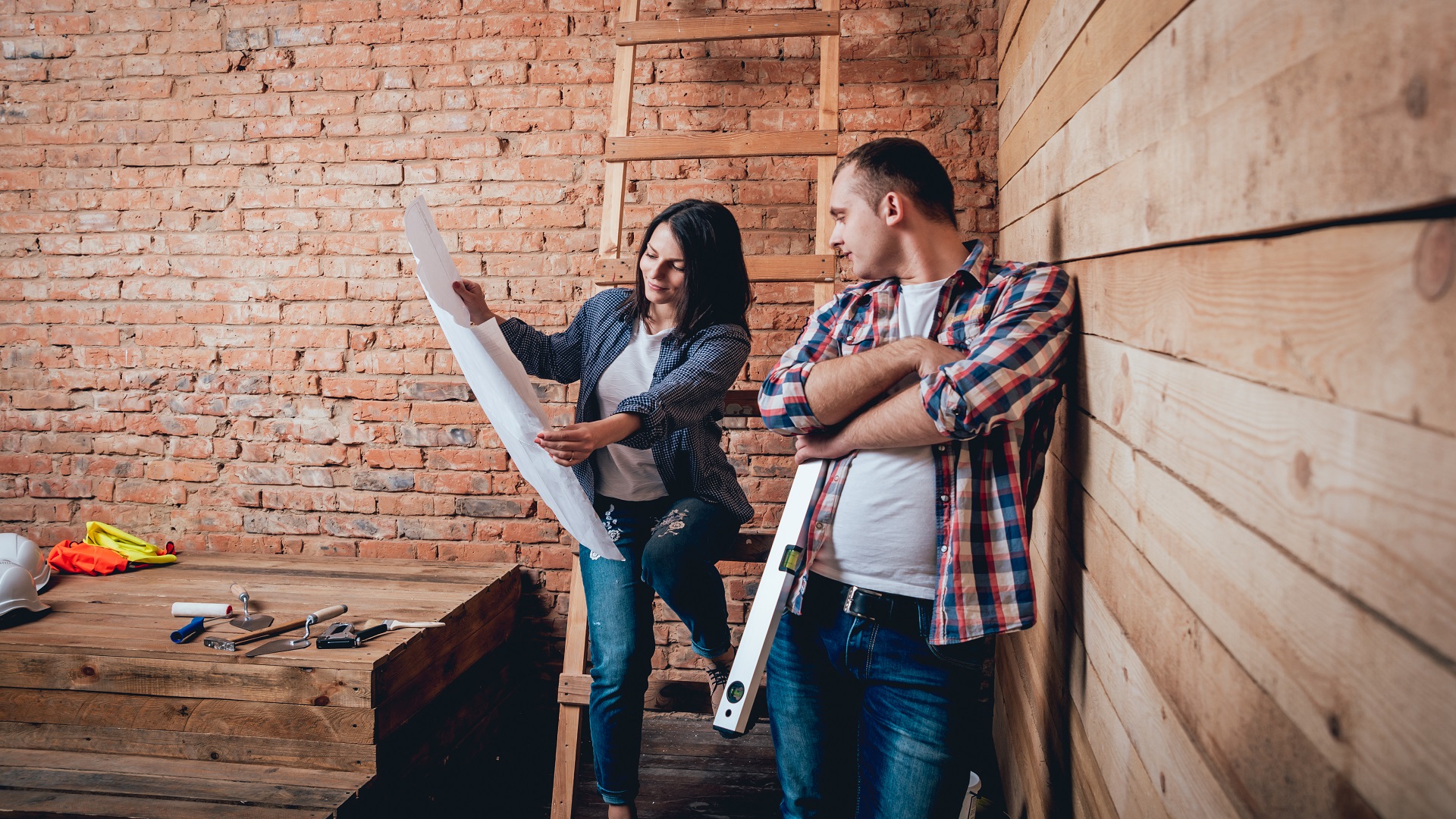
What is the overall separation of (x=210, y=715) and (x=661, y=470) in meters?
1.25

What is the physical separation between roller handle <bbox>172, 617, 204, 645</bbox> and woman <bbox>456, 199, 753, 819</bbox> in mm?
1038

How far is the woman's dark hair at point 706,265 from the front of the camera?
5.78ft

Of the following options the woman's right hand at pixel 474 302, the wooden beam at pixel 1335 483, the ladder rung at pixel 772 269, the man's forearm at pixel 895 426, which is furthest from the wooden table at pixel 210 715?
the wooden beam at pixel 1335 483

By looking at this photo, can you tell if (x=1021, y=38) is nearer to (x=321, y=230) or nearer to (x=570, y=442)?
(x=570, y=442)

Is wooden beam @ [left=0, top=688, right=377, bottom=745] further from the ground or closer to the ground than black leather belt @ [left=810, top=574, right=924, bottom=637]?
closer to the ground

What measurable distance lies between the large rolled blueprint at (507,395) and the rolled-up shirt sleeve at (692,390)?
16cm

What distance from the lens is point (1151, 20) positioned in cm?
89

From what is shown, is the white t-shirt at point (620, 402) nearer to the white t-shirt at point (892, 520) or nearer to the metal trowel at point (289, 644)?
the white t-shirt at point (892, 520)

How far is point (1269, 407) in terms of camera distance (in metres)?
0.60

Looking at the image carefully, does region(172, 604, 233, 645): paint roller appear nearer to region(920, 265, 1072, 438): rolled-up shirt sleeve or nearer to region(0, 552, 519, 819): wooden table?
region(0, 552, 519, 819): wooden table

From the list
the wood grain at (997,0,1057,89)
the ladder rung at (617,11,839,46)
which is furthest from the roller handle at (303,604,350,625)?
the wood grain at (997,0,1057,89)

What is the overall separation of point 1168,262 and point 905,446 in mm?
496

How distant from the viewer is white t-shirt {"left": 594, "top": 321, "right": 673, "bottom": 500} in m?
1.80

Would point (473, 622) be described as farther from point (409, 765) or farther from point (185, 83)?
point (185, 83)
